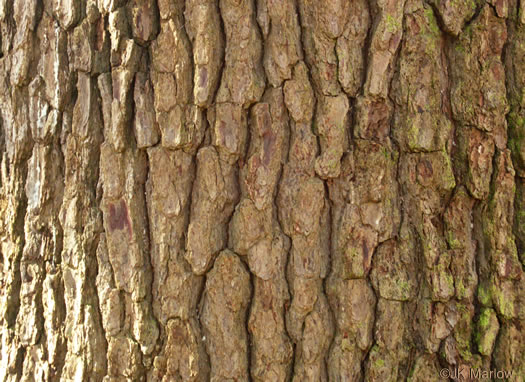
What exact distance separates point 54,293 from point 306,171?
86cm

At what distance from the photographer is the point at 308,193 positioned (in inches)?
65.1

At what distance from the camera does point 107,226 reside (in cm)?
172

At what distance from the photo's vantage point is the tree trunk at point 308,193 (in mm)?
1655

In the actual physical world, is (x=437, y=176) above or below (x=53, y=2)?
below

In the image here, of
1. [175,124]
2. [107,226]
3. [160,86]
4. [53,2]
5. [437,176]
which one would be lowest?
[107,226]

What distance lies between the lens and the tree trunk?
166 cm

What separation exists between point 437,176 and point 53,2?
1282 mm

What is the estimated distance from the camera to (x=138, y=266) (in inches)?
66.6

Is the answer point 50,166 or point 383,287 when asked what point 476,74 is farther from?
point 50,166

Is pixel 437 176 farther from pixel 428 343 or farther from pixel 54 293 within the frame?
pixel 54 293

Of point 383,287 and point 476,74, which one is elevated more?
point 476,74

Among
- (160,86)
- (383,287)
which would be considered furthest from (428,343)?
(160,86)

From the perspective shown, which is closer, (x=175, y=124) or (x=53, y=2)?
(x=175, y=124)

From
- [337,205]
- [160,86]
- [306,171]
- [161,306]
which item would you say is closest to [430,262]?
[337,205]
